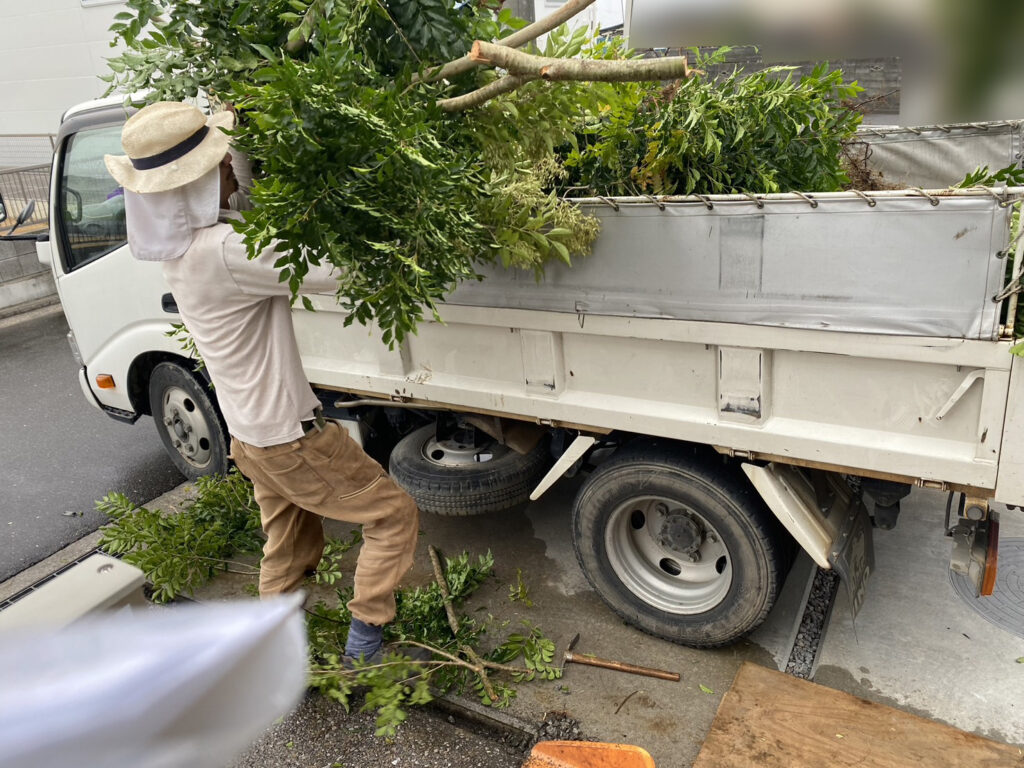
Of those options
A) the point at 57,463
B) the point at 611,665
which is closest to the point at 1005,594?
the point at 611,665

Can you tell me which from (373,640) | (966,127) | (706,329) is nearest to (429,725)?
(373,640)

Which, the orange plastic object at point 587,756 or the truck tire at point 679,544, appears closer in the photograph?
the orange plastic object at point 587,756

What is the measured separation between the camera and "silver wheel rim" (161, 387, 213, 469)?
527 centimetres

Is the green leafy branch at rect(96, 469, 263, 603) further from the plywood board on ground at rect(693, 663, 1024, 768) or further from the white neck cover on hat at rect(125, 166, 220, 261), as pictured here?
the plywood board on ground at rect(693, 663, 1024, 768)

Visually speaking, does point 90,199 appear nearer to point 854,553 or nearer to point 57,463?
point 57,463

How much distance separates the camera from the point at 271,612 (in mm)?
1595

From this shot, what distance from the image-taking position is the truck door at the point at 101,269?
4926mm

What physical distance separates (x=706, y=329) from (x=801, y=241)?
1.51ft

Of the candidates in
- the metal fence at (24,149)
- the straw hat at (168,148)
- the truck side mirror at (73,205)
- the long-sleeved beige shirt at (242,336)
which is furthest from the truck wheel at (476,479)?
the metal fence at (24,149)

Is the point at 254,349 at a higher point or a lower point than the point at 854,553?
higher

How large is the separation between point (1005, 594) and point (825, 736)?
4.93ft

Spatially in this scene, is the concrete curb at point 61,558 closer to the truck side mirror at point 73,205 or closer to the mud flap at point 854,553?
Answer: the truck side mirror at point 73,205

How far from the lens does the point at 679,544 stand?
140 inches

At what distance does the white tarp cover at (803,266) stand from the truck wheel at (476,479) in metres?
1.01
